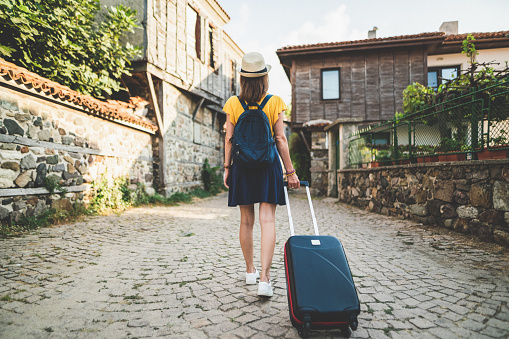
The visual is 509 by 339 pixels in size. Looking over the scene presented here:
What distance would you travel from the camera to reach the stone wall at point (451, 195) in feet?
11.6

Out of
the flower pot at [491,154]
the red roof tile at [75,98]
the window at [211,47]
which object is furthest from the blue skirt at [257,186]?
the window at [211,47]

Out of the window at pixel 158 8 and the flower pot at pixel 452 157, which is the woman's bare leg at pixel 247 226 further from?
the window at pixel 158 8

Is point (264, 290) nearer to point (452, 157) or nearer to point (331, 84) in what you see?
point (452, 157)

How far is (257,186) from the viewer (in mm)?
2209

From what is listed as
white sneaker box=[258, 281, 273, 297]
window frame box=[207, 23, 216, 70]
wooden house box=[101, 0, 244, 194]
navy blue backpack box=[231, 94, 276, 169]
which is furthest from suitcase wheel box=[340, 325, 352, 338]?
window frame box=[207, 23, 216, 70]

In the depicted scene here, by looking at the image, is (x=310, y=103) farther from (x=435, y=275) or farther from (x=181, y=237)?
(x=435, y=275)

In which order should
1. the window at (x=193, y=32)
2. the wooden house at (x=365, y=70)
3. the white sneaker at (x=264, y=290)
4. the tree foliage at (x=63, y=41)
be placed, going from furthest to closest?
1. the wooden house at (x=365, y=70)
2. the window at (x=193, y=32)
3. the tree foliage at (x=63, y=41)
4. the white sneaker at (x=264, y=290)

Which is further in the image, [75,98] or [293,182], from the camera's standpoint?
[75,98]

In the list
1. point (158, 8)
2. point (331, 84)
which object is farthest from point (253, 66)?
point (331, 84)

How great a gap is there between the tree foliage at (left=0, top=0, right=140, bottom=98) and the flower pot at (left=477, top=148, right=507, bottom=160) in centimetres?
700

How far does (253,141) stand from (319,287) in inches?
41.1

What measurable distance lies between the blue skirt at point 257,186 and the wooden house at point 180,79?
6.98m

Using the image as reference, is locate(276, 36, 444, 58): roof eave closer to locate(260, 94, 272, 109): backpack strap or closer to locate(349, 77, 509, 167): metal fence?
locate(349, 77, 509, 167): metal fence

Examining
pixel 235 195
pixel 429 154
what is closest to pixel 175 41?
pixel 429 154
